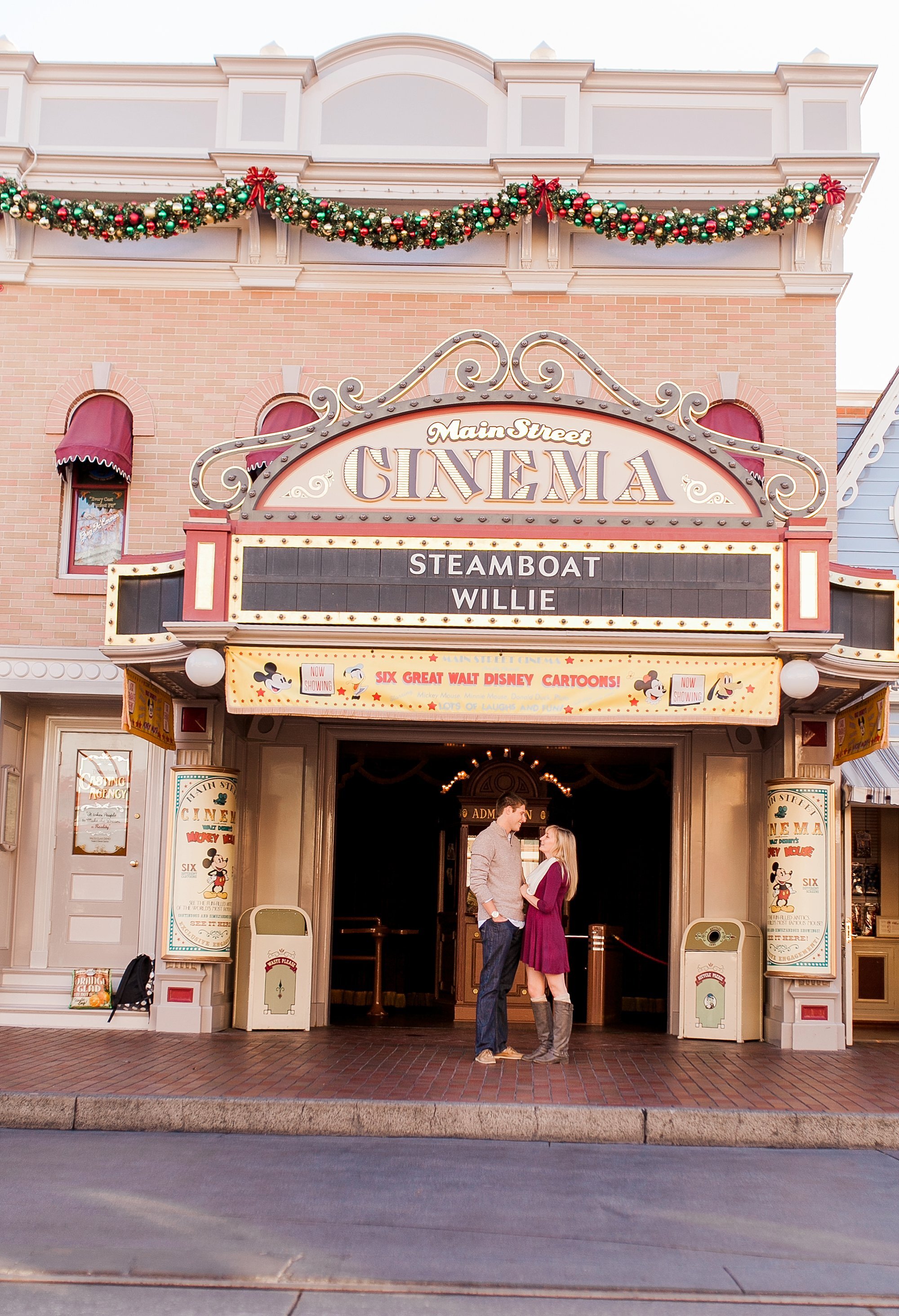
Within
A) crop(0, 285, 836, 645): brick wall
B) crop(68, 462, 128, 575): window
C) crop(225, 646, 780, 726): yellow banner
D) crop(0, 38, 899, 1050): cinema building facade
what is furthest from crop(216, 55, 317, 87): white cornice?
crop(225, 646, 780, 726): yellow banner

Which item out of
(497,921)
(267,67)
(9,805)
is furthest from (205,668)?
(267,67)

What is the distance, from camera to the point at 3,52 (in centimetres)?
1409

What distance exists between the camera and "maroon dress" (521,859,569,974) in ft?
34.4

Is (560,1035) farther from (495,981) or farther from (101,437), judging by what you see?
(101,437)

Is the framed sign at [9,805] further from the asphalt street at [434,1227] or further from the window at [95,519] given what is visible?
the asphalt street at [434,1227]

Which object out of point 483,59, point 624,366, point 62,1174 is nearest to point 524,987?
point 624,366

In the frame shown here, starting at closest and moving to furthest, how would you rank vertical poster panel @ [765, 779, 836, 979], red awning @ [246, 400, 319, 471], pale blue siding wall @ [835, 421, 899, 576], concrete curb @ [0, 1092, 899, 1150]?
concrete curb @ [0, 1092, 899, 1150] → vertical poster panel @ [765, 779, 836, 979] → red awning @ [246, 400, 319, 471] → pale blue siding wall @ [835, 421, 899, 576]

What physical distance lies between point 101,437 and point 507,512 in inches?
180

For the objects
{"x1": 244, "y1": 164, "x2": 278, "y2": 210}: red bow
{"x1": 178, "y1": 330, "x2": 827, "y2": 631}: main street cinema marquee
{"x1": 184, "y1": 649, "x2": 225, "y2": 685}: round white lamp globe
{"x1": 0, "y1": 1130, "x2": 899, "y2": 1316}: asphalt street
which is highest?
{"x1": 244, "y1": 164, "x2": 278, "y2": 210}: red bow

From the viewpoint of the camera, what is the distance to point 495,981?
→ 10.6m

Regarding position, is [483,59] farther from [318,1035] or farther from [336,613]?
[318,1035]

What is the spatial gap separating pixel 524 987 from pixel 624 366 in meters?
6.54

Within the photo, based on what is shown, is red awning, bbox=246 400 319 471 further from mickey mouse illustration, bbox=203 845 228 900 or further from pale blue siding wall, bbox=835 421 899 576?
pale blue siding wall, bbox=835 421 899 576

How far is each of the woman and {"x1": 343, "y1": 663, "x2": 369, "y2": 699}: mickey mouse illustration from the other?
6.10 ft
